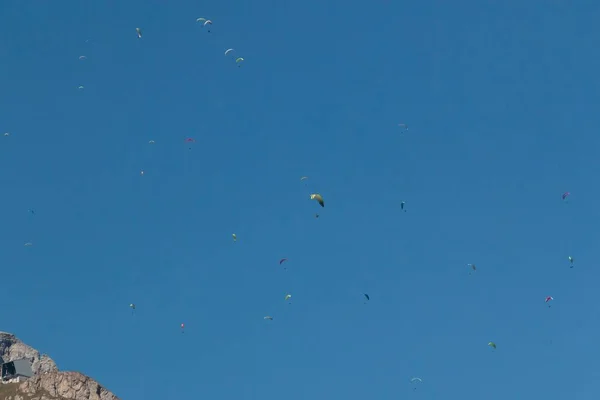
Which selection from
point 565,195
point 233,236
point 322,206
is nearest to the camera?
point 322,206

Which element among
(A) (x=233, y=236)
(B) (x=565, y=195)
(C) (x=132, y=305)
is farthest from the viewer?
(C) (x=132, y=305)

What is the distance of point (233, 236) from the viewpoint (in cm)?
16075

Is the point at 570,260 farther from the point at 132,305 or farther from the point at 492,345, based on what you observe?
the point at 132,305

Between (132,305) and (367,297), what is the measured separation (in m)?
55.1

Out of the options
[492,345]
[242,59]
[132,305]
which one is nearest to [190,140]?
[242,59]

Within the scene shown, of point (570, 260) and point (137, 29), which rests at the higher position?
point (137, 29)

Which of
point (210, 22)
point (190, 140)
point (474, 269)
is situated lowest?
point (474, 269)

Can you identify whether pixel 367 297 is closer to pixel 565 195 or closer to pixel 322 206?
pixel 322 206

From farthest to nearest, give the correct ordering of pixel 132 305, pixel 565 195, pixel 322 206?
pixel 132 305 → pixel 565 195 → pixel 322 206

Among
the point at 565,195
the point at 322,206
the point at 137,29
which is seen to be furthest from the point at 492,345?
the point at 137,29

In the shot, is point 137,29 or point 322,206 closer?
point 322,206

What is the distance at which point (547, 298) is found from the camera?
498 ft

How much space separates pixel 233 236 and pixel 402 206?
26555 mm

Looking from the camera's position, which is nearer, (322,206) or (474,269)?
(322,206)
